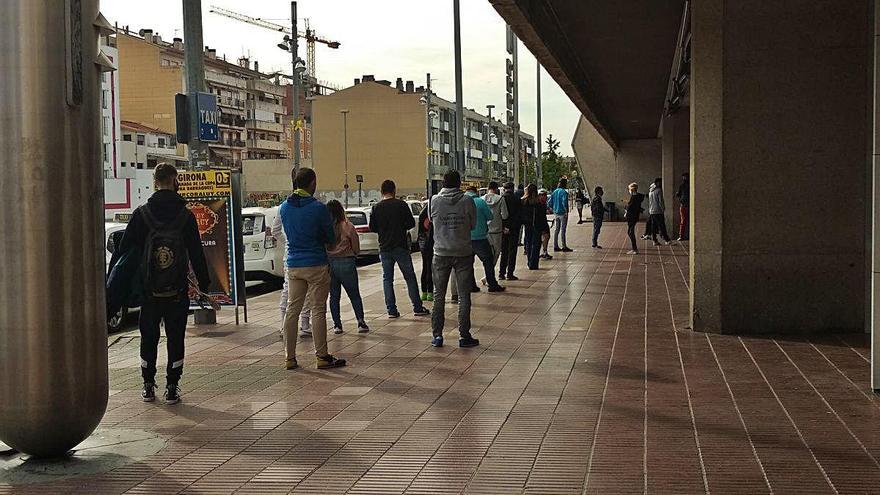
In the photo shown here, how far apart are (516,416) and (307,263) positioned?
291 centimetres

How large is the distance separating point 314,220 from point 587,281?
9.73 metres

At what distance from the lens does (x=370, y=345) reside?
11.0 m

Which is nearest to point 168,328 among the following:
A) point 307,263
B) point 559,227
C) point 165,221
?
point 165,221

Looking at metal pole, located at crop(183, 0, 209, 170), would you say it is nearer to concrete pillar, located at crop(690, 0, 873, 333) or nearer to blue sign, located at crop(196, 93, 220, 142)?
blue sign, located at crop(196, 93, 220, 142)

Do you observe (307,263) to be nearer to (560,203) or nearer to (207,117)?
(207,117)

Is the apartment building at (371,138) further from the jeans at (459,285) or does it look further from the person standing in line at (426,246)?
the jeans at (459,285)

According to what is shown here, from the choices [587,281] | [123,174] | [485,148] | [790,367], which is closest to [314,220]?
[790,367]

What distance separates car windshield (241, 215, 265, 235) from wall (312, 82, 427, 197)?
313ft

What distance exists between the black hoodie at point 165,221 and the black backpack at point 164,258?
39mm

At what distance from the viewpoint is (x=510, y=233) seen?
18594mm

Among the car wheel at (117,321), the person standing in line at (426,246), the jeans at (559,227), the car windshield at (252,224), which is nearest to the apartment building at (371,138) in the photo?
the jeans at (559,227)

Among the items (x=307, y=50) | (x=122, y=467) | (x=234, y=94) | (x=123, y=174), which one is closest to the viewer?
(x=122, y=467)

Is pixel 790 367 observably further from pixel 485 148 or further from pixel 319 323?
pixel 485 148

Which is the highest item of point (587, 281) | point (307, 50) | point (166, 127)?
point (307, 50)
